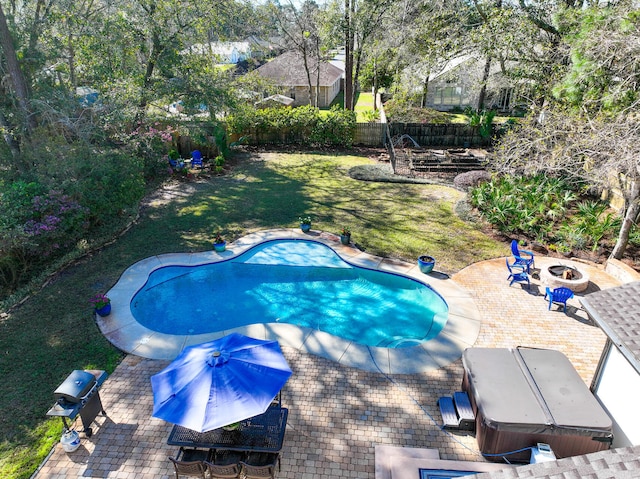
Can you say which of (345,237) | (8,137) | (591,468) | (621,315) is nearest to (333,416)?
(591,468)

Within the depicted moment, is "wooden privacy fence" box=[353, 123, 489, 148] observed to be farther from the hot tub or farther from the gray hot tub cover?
the hot tub

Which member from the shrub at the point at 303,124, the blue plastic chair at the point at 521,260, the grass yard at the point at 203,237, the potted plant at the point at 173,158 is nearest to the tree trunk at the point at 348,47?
the shrub at the point at 303,124

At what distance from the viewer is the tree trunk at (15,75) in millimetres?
12766

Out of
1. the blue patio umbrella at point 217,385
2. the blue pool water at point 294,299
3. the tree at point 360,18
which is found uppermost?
the tree at point 360,18

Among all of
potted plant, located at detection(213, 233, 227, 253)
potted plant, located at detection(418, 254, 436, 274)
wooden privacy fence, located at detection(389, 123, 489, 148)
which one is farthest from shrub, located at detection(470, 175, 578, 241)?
wooden privacy fence, located at detection(389, 123, 489, 148)

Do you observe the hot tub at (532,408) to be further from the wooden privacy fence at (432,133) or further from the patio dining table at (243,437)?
the wooden privacy fence at (432,133)

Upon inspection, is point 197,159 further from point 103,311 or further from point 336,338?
point 336,338

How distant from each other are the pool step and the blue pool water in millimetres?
2415

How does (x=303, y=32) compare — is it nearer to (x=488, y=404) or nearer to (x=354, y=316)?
(x=354, y=316)

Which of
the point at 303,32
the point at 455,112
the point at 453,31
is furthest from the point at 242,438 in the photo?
the point at 455,112

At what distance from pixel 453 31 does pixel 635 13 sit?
32.9ft

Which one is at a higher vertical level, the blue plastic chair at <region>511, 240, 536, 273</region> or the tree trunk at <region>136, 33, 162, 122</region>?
the tree trunk at <region>136, 33, 162, 122</region>

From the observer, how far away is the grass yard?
24.5 ft

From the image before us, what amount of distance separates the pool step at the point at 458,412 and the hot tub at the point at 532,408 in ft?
0.49
